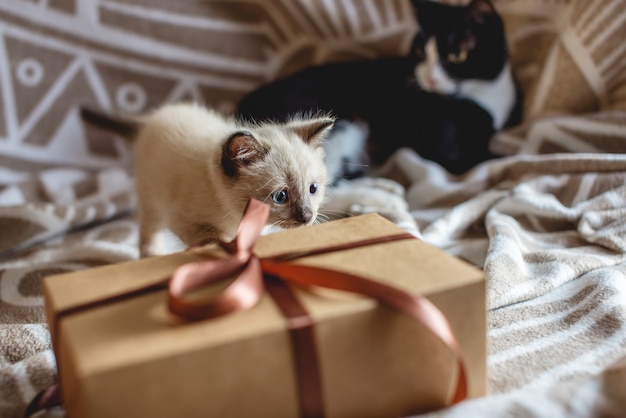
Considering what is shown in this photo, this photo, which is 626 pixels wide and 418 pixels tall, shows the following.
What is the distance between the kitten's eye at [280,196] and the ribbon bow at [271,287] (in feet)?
0.53

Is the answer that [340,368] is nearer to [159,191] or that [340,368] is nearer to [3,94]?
[159,191]

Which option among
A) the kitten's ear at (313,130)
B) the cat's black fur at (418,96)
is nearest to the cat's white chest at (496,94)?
the cat's black fur at (418,96)

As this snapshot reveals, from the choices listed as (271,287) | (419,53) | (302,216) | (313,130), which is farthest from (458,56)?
(271,287)

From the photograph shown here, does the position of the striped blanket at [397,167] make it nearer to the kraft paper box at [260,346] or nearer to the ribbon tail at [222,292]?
the kraft paper box at [260,346]

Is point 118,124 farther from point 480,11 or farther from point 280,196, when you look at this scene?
point 480,11

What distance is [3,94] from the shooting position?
1.38 meters

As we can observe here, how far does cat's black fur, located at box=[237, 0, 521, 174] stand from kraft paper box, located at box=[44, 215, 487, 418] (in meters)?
0.69

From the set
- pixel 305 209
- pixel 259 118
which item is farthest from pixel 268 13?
pixel 305 209

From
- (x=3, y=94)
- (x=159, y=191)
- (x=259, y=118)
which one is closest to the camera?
(x=159, y=191)

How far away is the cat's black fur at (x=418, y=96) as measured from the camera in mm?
1327

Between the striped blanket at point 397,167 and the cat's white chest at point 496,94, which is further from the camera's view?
the cat's white chest at point 496,94

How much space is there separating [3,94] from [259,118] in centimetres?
60

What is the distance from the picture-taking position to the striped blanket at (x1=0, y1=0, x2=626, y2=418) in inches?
28.9

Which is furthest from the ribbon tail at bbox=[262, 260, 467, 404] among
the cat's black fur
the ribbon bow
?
the cat's black fur
